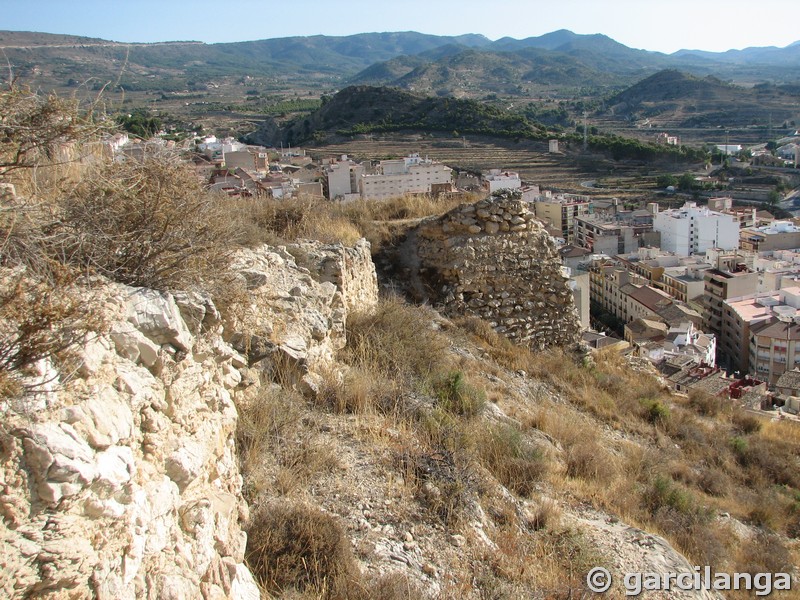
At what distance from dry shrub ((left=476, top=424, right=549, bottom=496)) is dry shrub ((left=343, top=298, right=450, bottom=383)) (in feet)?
2.43

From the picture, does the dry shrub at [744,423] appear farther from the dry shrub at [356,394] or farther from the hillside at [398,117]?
the hillside at [398,117]

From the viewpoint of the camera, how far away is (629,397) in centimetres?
662

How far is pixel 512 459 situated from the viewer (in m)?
3.87

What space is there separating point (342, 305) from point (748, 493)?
364 cm

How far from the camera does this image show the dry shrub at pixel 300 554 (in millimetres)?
2332

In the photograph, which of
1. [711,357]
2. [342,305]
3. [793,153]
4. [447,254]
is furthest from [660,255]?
[793,153]

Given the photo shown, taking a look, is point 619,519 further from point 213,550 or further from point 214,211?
point 214,211

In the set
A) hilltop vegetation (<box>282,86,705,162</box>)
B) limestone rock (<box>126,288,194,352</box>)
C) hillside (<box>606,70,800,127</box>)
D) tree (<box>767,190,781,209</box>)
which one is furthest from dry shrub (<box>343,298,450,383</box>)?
hillside (<box>606,70,800,127</box>)

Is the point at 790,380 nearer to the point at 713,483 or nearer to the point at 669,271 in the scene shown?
the point at 669,271

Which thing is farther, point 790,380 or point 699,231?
point 699,231

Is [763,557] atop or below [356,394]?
below

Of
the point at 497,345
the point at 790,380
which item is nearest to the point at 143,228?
the point at 497,345

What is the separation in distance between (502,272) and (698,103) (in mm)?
95387

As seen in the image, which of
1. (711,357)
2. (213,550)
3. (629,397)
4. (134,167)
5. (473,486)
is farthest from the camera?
(711,357)
